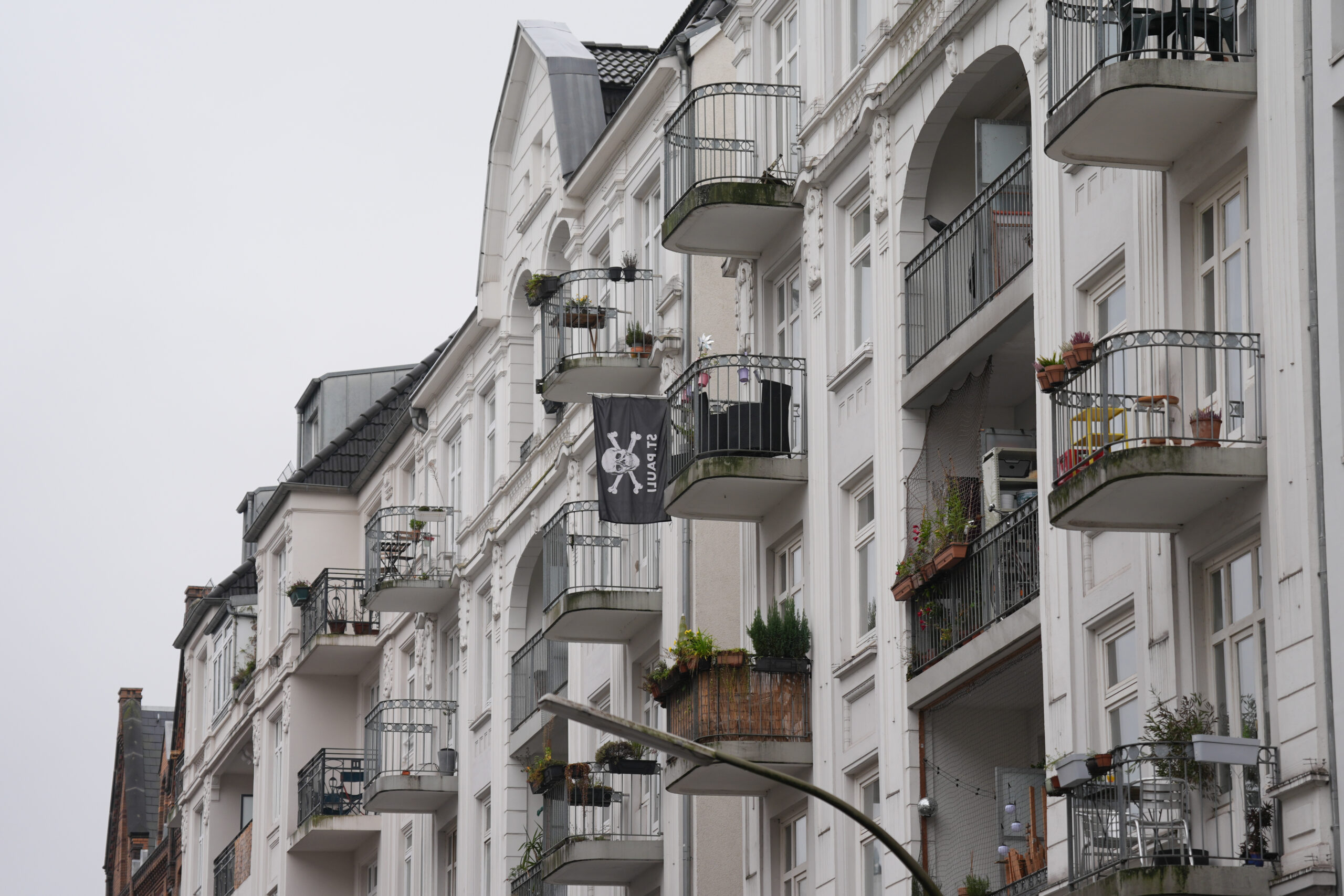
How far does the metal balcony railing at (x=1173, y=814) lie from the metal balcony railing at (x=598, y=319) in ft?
50.4

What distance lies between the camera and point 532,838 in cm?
3488

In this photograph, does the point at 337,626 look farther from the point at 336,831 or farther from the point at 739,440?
the point at 739,440

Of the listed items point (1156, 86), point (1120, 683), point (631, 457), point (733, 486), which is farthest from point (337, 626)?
point (1156, 86)

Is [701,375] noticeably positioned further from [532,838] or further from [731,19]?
[532,838]

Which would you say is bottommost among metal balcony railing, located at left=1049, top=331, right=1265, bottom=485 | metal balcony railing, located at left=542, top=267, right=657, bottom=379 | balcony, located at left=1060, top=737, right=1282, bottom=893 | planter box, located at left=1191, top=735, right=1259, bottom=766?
balcony, located at left=1060, top=737, right=1282, bottom=893

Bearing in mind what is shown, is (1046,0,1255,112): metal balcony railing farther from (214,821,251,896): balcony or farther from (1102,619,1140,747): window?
(214,821,251,896): balcony

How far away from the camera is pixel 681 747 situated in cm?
1625

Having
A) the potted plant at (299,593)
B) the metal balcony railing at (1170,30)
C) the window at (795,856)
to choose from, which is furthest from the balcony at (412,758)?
the metal balcony railing at (1170,30)

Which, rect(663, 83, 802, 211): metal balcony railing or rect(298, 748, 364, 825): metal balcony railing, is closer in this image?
rect(663, 83, 802, 211): metal balcony railing

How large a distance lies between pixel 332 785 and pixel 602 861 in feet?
53.9

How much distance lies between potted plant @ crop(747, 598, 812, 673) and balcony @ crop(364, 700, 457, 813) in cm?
1520

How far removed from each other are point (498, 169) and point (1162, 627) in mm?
22780

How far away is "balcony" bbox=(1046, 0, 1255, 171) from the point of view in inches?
680

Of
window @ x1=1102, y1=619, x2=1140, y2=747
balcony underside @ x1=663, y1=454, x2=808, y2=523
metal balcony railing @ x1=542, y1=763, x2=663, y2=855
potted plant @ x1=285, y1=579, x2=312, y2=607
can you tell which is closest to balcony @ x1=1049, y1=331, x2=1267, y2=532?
window @ x1=1102, y1=619, x2=1140, y2=747
